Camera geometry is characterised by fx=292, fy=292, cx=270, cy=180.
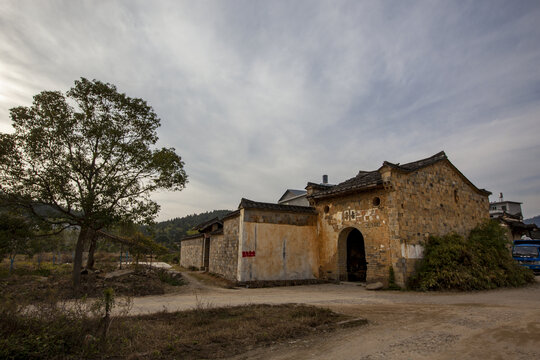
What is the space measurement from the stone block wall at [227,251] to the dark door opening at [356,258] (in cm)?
634

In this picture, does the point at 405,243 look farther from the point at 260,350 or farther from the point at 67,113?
the point at 67,113

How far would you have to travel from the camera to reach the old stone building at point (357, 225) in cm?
1255

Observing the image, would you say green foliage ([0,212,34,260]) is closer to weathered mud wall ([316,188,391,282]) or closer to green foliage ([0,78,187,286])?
green foliage ([0,78,187,286])

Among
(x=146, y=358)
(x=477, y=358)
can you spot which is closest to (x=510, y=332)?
(x=477, y=358)

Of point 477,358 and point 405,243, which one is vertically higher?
point 405,243

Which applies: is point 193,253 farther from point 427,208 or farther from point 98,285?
point 427,208

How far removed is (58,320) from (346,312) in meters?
6.02

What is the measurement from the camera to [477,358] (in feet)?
14.0

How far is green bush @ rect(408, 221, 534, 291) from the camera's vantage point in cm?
1148

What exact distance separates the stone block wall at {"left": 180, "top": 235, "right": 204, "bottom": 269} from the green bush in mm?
17139

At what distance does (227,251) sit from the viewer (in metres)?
16.3

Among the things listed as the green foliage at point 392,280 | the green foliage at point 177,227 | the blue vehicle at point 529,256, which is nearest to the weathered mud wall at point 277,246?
the green foliage at point 392,280

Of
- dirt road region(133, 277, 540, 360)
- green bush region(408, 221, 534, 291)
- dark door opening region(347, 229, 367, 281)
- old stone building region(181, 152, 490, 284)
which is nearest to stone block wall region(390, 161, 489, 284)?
old stone building region(181, 152, 490, 284)

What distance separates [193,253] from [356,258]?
15852 millimetres
